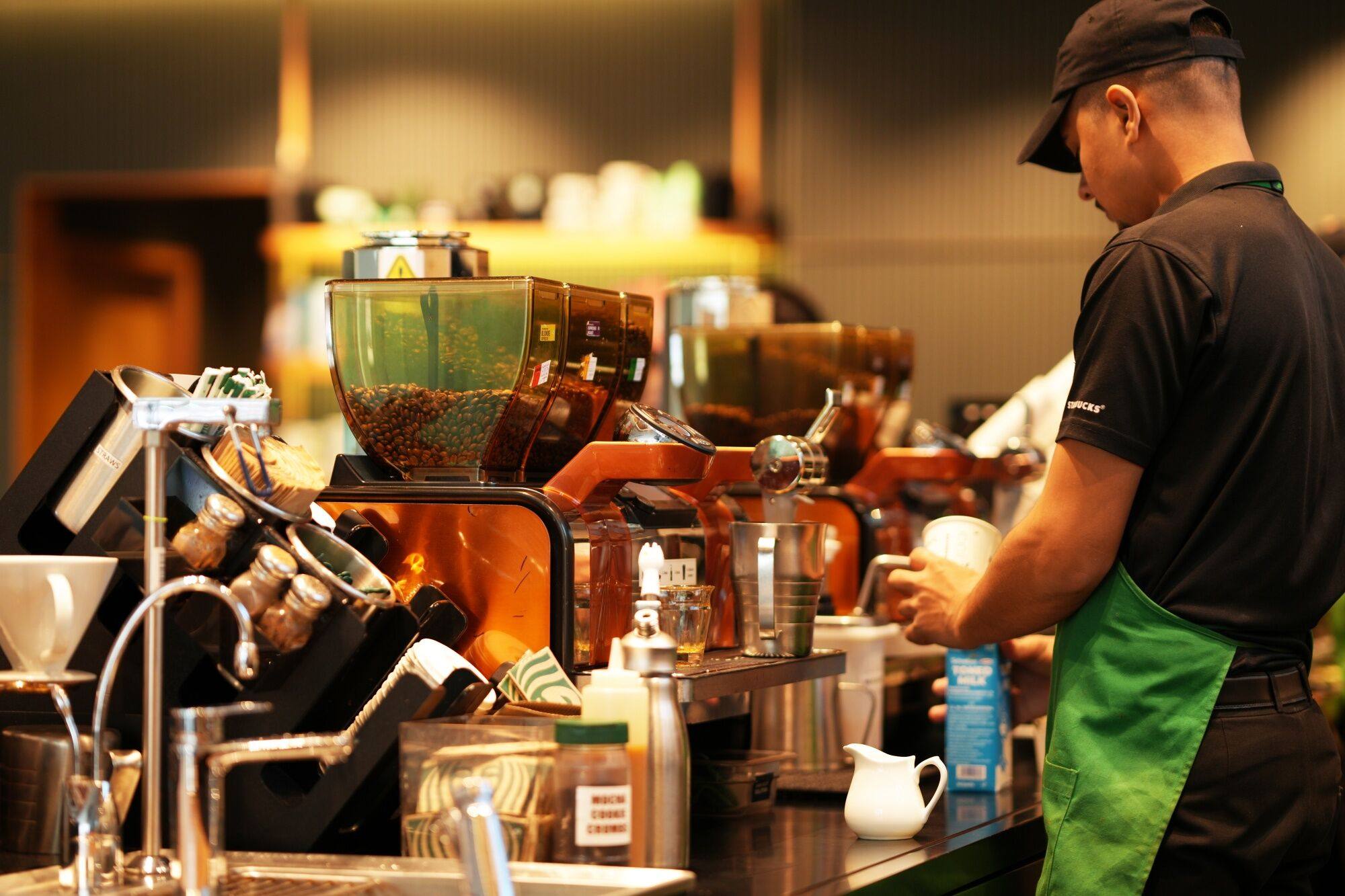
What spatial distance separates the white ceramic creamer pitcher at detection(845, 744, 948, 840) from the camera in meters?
1.69

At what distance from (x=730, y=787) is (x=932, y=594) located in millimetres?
309

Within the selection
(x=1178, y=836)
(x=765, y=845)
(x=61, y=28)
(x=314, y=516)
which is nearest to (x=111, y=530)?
(x=314, y=516)

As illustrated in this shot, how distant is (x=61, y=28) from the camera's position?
5.71 metres

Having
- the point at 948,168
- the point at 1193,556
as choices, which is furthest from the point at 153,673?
the point at 948,168

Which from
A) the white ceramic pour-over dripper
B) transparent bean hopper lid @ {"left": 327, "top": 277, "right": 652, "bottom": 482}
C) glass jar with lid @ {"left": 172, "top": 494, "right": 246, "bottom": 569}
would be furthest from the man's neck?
the white ceramic pour-over dripper

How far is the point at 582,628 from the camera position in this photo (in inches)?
64.4

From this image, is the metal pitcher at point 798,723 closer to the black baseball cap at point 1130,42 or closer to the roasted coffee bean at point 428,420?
the roasted coffee bean at point 428,420

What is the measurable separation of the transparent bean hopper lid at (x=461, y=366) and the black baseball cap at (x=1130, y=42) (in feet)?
1.81

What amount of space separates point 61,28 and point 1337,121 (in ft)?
13.5

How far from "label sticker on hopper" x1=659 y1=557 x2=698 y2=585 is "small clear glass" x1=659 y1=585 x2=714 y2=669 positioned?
0.04 m

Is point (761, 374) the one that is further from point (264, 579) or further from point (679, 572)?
point (264, 579)

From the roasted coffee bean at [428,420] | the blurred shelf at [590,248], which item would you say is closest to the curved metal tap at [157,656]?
the roasted coffee bean at [428,420]

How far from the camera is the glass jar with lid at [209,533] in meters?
1.41

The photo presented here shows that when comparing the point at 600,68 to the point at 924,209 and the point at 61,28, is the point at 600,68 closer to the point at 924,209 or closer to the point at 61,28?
the point at 924,209
